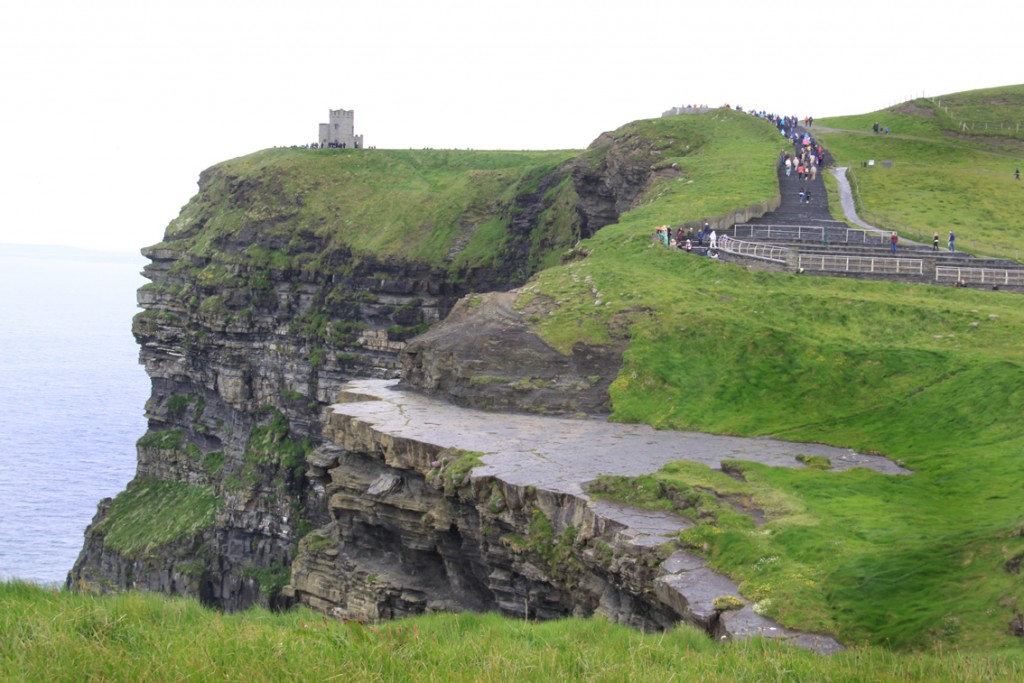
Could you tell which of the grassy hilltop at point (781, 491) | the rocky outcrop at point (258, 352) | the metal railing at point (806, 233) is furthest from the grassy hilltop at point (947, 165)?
the rocky outcrop at point (258, 352)

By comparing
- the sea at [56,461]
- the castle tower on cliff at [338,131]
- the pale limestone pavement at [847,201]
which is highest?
the castle tower on cliff at [338,131]

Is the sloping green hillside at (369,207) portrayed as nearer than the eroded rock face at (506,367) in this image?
No

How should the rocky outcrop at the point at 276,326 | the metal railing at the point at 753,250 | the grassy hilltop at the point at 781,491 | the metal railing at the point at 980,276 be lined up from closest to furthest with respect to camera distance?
the grassy hilltop at the point at 781,491
the metal railing at the point at 980,276
the metal railing at the point at 753,250
the rocky outcrop at the point at 276,326

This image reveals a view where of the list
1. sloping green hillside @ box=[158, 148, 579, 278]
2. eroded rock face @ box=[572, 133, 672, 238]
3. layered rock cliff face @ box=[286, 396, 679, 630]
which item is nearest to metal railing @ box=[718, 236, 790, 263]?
layered rock cliff face @ box=[286, 396, 679, 630]

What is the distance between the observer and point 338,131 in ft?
428

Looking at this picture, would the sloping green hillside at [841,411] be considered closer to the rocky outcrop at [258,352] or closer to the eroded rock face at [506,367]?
the eroded rock face at [506,367]

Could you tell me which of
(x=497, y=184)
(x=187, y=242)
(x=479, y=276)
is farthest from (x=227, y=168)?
(x=479, y=276)

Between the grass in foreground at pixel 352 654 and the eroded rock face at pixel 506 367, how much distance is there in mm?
23022

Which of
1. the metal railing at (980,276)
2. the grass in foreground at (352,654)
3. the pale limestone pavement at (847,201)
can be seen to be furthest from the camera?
the pale limestone pavement at (847,201)

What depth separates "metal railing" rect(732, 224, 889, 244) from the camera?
190ft

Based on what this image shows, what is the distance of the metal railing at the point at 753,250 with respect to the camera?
49.9 m

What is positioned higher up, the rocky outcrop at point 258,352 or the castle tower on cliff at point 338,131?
the castle tower on cliff at point 338,131

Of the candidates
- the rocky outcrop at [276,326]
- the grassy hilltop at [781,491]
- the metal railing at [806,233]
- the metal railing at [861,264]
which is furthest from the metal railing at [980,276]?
the rocky outcrop at [276,326]

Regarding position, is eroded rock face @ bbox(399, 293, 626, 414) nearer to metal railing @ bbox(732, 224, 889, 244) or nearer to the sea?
metal railing @ bbox(732, 224, 889, 244)
